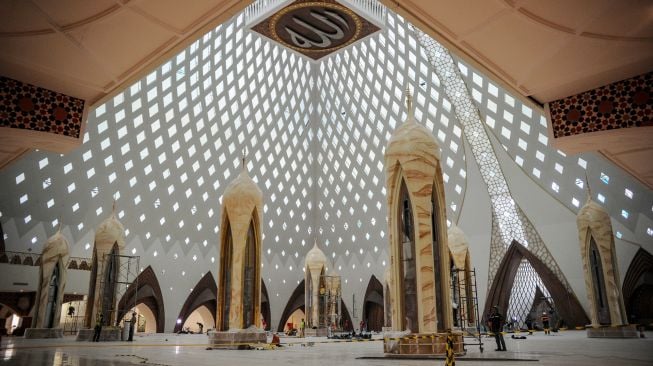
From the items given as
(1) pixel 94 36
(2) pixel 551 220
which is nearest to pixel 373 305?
(2) pixel 551 220

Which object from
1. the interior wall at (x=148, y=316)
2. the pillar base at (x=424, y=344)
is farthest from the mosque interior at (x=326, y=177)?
the interior wall at (x=148, y=316)

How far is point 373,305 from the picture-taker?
1302 inches

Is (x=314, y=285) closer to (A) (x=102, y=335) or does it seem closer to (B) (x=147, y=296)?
(B) (x=147, y=296)

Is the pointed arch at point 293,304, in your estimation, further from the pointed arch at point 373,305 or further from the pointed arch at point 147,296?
the pointed arch at point 147,296

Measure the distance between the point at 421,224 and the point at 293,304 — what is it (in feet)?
87.7

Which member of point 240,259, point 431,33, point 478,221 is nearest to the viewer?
point 431,33

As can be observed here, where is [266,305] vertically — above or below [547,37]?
below

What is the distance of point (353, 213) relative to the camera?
32.8 m

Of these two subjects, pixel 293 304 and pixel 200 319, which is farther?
pixel 200 319

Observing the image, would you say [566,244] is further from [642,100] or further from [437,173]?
[642,100]

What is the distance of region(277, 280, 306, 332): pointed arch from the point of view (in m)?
32.7

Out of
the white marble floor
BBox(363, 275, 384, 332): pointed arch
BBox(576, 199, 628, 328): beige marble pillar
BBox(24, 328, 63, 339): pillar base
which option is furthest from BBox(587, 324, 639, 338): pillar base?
BBox(363, 275, 384, 332): pointed arch

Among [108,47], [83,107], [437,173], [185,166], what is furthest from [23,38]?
[185,166]

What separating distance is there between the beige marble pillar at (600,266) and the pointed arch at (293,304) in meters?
22.1
